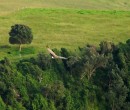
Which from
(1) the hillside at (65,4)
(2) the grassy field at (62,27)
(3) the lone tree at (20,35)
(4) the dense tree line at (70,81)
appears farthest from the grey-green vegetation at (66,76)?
(1) the hillside at (65,4)

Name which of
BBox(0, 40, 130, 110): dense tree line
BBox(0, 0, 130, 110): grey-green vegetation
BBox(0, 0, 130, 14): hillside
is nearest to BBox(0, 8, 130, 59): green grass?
BBox(0, 0, 130, 110): grey-green vegetation

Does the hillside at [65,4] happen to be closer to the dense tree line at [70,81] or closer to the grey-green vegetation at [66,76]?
the grey-green vegetation at [66,76]

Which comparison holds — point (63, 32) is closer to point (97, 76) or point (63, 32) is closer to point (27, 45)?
point (27, 45)

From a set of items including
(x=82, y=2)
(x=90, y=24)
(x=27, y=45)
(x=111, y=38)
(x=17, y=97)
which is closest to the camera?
(x=17, y=97)

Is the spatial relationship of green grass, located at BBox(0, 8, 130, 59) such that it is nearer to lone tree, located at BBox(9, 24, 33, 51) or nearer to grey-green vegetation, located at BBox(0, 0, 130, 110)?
grey-green vegetation, located at BBox(0, 0, 130, 110)

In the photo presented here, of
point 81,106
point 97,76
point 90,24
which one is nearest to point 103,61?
point 97,76

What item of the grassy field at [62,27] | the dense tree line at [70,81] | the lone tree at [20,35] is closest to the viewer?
the dense tree line at [70,81]

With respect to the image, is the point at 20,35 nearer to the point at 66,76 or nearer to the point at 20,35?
the point at 20,35

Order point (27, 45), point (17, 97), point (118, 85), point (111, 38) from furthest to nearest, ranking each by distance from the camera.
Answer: point (111, 38), point (27, 45), point (118, 85), point (17, 97)
